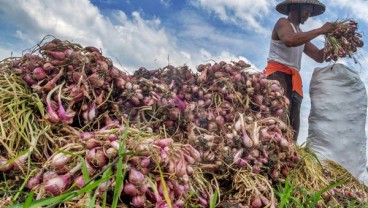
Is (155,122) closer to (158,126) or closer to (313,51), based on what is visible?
(158,126)

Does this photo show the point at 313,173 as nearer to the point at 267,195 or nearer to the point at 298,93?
A: the point at 267,195

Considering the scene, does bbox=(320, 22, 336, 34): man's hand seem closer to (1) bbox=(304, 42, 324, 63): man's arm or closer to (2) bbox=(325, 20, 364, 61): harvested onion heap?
(2) bbox=(325, 20, 364, 61): harvested onion heap

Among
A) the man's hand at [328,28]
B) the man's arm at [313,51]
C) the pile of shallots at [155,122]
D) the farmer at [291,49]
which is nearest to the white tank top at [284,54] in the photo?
the farmer at [291,49]

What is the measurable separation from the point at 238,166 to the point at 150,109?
389 mm

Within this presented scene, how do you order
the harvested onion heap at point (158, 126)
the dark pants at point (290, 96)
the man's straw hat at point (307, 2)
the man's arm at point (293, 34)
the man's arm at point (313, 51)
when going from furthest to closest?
the man's arm at point (313, 51) → the man's straw hat at point (307, 2) → the dark pants at point (290, 96) → the man's arm at point (293, 34) → the harvested onion heap at point (158, 126)

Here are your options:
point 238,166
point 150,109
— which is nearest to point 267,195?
point 238,166

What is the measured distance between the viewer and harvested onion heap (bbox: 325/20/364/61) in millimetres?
3068

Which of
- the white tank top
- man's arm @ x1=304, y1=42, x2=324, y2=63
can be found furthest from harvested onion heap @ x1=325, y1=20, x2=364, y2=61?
man's arm @ x1=304, y1=42, x2=324, y2=63

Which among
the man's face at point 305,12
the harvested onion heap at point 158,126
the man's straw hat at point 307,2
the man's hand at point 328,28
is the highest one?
the man's straw hat at point 307,2

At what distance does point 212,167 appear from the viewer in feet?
4.93

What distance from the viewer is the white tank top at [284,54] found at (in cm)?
318

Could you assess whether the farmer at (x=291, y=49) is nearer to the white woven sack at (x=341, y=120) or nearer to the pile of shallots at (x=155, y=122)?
the white woven sack at (x=341, y=120)

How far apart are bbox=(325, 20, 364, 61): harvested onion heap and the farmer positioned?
0.07 metres

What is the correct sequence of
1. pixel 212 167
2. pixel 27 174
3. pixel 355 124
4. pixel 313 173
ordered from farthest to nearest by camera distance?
pixel 355 124 < pixel 313 173 < pixel 212 167 < pixel 27 174
